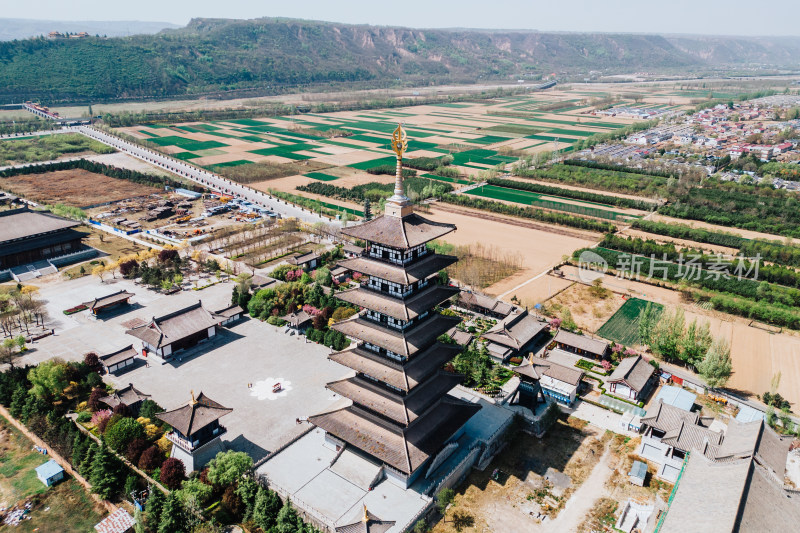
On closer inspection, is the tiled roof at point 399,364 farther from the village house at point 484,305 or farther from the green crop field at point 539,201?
the green crop field at point 539,201

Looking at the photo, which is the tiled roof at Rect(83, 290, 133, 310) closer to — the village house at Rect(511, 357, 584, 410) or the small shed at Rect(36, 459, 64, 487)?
the small shed at Rect(36, 459, 64, 487)

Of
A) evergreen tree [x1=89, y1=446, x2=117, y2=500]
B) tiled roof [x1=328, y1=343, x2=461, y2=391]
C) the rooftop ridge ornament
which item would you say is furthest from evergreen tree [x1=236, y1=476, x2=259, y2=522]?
the rooftop ridge ornament

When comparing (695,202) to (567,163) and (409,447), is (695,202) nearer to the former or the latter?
(567,163)

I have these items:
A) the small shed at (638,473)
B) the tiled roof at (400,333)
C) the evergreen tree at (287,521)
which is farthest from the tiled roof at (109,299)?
the small shed at (638,473)

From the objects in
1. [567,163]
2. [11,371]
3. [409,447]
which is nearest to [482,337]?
[409,447]

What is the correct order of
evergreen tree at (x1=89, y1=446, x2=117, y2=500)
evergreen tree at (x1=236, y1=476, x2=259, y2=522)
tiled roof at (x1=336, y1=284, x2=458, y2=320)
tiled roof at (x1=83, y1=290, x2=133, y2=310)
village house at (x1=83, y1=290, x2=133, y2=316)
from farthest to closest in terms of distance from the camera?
tiled roof at (x1=83, y1=290, x2=133, y2=310) → village house at (x1=83, y1=290, x2=133, y2=316) → evergreen tree at (x1=89, y1=446, x2=117, y2=500) → tiled roof at (x1=336, y1=284, x2=458, y2=320) → evergreen tree at (x1=236, y1=476, x2=259, y2=522)

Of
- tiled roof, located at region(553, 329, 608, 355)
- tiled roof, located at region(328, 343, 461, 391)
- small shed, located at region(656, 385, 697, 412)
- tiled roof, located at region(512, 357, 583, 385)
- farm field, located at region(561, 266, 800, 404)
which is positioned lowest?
farm field, located at region(561, 266, 800, 404)
